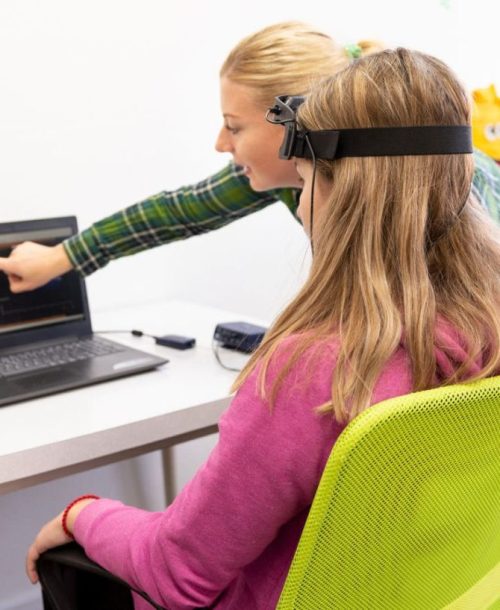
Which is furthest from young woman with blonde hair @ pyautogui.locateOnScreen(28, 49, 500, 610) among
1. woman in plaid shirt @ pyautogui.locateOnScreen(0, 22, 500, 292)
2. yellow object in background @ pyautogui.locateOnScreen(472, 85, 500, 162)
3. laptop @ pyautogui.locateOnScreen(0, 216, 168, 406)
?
yellow object in background @ pyautogui.locateOnScreen(472, 85, 500, 162)

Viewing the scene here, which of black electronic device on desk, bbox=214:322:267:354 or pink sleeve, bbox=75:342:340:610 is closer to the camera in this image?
pink sleeve, bbox=75:342:340:610

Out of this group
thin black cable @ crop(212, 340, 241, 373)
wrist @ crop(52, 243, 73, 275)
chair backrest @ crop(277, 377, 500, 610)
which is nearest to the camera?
chair backrest @ crop(277, 377, 500, 610)

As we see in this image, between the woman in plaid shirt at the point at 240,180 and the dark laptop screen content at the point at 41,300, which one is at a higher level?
the woman in plaid shirt at the point at 240,180

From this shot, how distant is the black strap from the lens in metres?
0.81

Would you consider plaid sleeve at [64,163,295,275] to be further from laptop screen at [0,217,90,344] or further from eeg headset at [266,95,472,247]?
eeg headset at [266,95,472,247]

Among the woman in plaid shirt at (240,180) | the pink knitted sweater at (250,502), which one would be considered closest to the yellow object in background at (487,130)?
the woman in plaid shirt at (240,180)

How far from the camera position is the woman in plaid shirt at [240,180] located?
1386 millimetres

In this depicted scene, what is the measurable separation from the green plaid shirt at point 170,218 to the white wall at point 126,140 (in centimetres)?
20

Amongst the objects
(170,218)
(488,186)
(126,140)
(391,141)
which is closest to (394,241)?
(391,141)

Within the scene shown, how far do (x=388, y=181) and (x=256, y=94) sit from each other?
25.2 inches

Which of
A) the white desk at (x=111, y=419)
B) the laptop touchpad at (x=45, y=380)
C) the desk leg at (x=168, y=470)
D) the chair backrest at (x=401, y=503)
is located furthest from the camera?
the desk leg at (x=168, y=470)

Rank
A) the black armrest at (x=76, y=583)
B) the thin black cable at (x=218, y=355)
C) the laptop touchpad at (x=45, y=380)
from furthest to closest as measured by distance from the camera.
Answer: the thin black cable at (x=218, y=355)
the laptop touchpad at (x=45, y=380)
the black armrest at (x=76, y=583)

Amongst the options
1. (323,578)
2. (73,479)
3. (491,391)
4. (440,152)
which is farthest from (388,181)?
(73,479)

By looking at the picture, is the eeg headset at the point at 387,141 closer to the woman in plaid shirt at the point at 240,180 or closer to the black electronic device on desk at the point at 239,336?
the woman in plaid shirt at the point at 240,180
